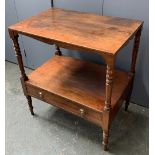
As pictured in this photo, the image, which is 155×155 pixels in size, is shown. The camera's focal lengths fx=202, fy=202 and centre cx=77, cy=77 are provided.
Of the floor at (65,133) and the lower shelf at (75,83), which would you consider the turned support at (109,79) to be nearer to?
the lower shelf at (75,83)

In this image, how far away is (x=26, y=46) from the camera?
84.5 inches

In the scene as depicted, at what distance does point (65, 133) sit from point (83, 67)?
528 mm

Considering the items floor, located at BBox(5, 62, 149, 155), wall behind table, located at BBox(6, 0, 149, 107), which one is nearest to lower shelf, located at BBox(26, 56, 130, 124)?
wall behind table, located at BBox(6, 0, 149, 107)

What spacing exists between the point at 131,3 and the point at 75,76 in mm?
637

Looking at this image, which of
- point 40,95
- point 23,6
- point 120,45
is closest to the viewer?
point 120,45

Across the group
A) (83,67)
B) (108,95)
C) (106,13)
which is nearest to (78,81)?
(83,67)

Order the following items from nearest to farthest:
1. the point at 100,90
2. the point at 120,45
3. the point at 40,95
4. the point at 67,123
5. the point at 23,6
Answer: the point at 120,45 → the point at 100,90 → the point at 40,95 → the point at 67,123 → the point at 23,6

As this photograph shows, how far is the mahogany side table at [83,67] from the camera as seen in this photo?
108 cm

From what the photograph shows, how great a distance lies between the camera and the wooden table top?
105 centimetres

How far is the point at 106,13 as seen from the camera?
1483mm

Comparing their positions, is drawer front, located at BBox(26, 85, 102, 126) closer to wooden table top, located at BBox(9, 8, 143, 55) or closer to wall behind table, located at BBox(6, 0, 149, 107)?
wooden table top, located at BBox(9, 8, 143, 55)

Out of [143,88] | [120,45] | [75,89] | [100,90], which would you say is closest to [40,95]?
[75,89]
